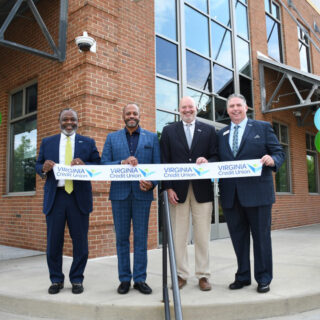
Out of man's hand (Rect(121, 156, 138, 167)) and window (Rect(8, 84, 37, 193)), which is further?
window (Rect(8, 84, 37, 193))

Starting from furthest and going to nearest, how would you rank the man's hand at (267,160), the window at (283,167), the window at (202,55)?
the window at (283,167), the window at (202,55), the man's hand at (267,160)

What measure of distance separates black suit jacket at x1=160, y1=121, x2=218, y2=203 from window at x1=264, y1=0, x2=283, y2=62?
317 inches

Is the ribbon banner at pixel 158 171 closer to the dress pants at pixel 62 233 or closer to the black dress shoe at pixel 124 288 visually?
the dress pants at pixel 62 233

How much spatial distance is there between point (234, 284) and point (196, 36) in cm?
586

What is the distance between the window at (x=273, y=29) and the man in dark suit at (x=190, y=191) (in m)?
8.07

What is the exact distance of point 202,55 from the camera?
7.84 m

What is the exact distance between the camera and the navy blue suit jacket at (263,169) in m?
3.46

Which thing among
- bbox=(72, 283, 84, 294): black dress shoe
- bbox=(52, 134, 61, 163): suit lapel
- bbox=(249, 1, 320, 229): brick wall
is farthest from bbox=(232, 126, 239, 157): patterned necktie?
bbox=(249, 1, 320, 229): brick wall

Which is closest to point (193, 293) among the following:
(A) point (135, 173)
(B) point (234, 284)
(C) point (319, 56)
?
(B) point (234, 284)

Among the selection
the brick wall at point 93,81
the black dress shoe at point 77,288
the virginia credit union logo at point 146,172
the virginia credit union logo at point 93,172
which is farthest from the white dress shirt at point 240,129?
the brick wall at point 93,81

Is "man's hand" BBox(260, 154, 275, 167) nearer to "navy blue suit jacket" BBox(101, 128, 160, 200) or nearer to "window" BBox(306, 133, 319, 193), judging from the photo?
"navy blue suit jacket" BBox(101, 128, 160, 200)

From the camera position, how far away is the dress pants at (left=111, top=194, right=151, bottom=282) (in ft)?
11.3

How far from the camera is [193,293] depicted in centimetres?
338

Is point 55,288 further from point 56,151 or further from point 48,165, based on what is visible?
point 56,151
